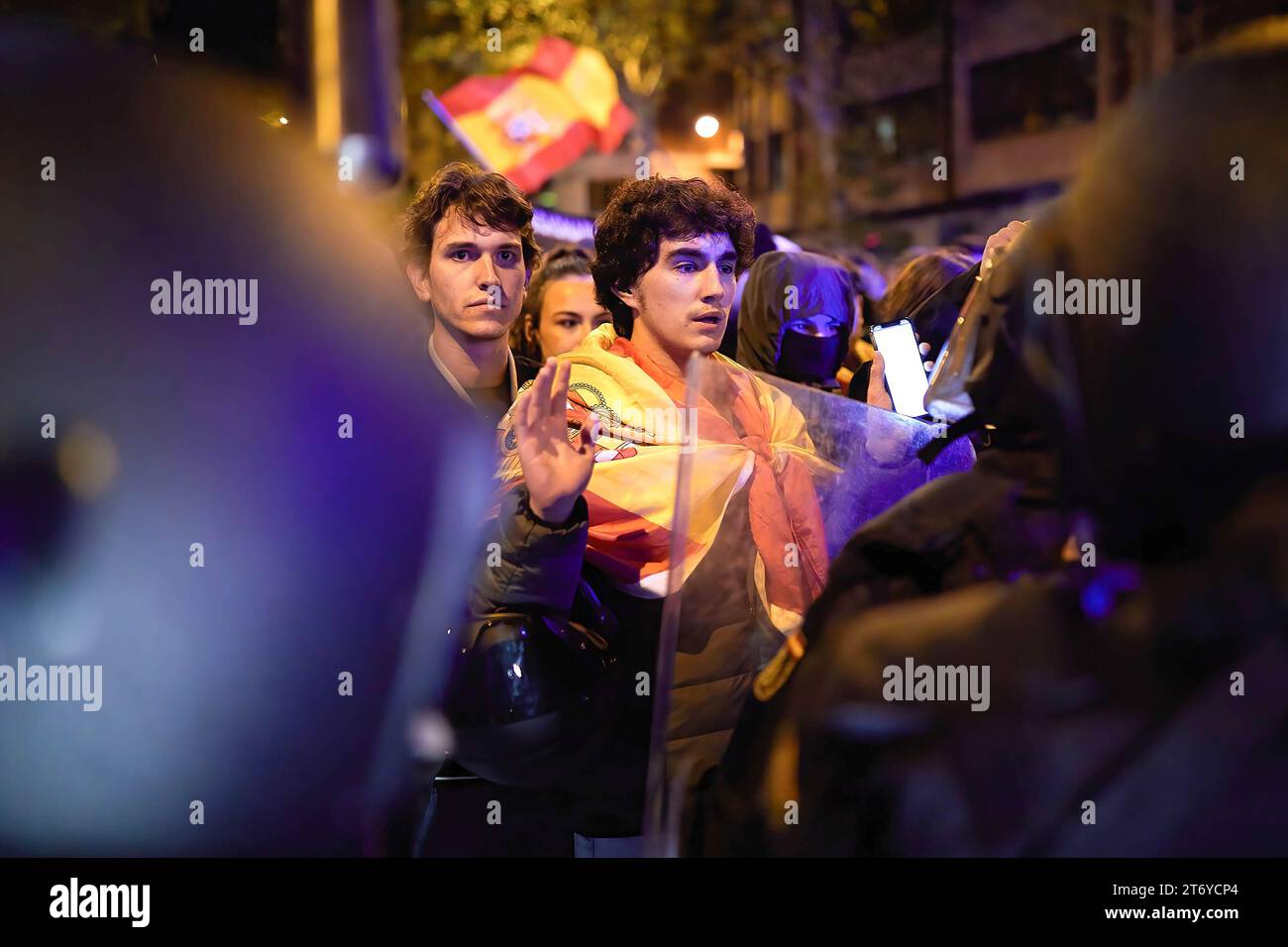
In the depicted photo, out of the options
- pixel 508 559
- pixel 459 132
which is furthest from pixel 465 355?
pixel 459 132

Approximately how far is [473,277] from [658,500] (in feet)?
2.05

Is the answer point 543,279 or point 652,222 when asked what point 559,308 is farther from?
point 652,222

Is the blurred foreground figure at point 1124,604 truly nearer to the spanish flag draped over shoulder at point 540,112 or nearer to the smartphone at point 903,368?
the smartphone at point 903,368

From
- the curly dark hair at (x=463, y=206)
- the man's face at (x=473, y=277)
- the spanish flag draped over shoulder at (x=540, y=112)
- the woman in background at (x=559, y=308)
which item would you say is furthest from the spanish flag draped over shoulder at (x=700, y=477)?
the spanish flag draped over shoulder at (x=540, y=112)

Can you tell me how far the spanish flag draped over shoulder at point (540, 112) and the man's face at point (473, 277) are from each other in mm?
2336

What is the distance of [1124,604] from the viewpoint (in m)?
2.11

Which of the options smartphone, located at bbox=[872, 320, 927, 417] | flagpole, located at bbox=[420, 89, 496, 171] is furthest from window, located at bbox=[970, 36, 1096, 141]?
smartphone, located at bbox=[872, 320, 927, 417]

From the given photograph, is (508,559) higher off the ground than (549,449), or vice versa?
(549,449)

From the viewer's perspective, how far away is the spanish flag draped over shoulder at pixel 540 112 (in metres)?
5.35

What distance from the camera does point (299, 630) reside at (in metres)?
2.56

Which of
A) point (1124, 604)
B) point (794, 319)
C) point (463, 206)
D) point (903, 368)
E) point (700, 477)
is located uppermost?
point (463, 206)

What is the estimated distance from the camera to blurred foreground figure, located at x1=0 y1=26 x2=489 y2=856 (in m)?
2.49

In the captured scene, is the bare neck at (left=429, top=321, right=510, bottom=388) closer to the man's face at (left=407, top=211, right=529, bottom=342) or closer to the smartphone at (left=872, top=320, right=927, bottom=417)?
the man's face at (left=407, top=211, right=529, bottom=342)
